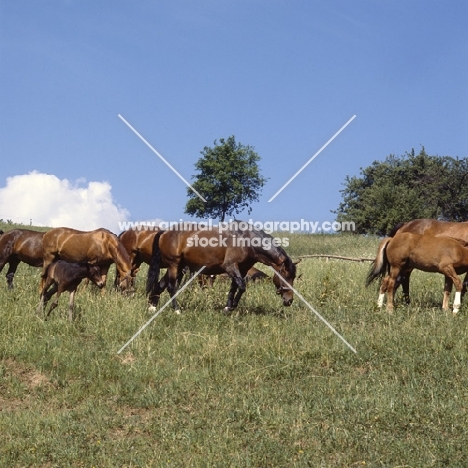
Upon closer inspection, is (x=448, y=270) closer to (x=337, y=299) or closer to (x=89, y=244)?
(x=337, y=299)

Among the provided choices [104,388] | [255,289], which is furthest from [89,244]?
[104,388]

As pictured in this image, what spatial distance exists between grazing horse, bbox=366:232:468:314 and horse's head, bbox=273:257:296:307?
2.04m

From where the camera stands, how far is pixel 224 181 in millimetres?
68000

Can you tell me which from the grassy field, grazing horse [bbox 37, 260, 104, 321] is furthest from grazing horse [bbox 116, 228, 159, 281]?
grazing horse [bbox 37, 260, 104, 321]

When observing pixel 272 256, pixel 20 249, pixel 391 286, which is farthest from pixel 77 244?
pixel 391 286

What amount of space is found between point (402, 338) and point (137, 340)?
4.79 m

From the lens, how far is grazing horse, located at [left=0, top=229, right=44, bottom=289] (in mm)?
17344

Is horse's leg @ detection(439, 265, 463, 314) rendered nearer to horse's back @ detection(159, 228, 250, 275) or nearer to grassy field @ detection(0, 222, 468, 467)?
grassy field @ detection(0, 222, 468, 467)

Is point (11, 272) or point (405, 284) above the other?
point (11, 272)

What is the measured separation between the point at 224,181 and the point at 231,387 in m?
59.1

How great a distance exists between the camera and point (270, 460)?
23.8ft

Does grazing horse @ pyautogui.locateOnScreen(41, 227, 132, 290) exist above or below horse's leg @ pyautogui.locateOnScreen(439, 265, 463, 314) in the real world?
above

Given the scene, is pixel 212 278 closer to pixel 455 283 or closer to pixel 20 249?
pixel 20 249

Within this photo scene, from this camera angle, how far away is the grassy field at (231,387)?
7.52m
